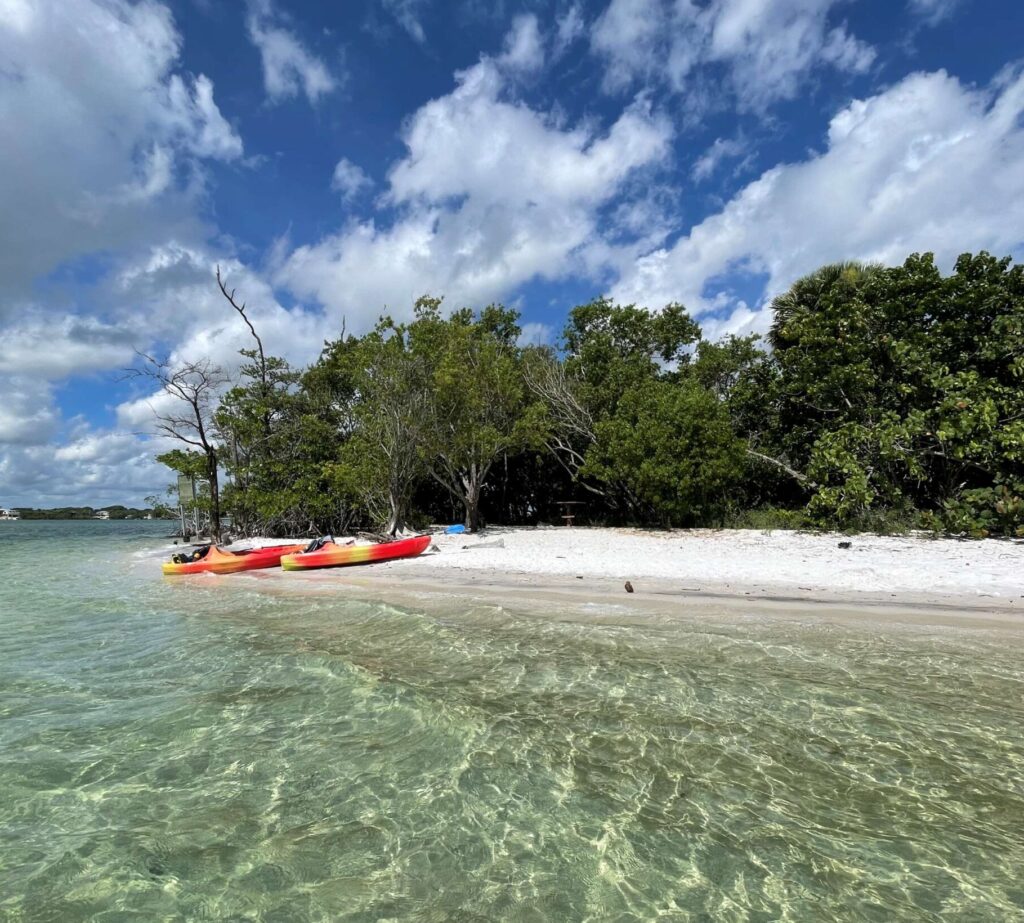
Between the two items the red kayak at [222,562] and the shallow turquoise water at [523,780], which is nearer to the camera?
the shallow turquoise water at [523,780]

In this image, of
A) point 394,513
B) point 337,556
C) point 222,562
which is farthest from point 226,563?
point 394,513

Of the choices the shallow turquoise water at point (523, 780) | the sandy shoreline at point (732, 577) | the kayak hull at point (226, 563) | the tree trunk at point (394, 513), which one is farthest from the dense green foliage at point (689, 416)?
the shallow turquoise water at point (523, 780)

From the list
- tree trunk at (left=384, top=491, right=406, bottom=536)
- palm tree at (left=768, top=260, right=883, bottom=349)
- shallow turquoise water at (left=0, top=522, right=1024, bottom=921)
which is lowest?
shallow turquoise water at (left=0, top=522, right=1024, bottom=921)

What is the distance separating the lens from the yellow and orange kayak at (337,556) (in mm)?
16078

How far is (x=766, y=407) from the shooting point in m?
23.7

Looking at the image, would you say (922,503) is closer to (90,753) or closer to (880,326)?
(880,326)

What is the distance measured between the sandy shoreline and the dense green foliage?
313 cm

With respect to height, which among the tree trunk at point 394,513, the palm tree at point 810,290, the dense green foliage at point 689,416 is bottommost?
the tree trunk at point 394,513

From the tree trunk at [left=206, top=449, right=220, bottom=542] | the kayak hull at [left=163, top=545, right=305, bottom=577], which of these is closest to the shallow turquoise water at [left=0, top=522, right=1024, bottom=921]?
the kayak hull at [left=163, top=545, right=305, bottom=577]

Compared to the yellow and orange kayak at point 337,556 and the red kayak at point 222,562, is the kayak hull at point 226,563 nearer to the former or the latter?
the red kayak at point 222,562

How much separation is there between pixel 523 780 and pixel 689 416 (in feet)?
58.4

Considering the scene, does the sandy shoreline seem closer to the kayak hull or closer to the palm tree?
the kayak hull

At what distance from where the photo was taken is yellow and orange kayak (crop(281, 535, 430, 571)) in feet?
52.7

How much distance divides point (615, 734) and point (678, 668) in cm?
199
